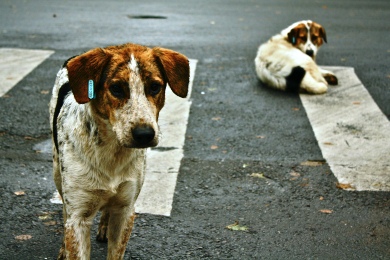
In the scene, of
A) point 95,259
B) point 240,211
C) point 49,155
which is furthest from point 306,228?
point 49,155

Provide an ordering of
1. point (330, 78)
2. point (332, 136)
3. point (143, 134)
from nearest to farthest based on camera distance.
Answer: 1. point (143, 134)
2. point (332, 136)
3. point (330, 78)

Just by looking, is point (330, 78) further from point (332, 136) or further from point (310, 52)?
point (332, 136)

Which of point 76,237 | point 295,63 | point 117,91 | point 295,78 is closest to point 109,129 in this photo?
point 117,91

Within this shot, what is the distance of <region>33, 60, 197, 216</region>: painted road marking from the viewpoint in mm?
6328

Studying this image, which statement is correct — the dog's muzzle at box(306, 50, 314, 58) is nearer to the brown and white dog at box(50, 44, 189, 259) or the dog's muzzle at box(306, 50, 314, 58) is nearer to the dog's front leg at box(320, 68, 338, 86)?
the dog's front leg at box(320, 68, 338, 86)

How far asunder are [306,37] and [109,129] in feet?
21.9

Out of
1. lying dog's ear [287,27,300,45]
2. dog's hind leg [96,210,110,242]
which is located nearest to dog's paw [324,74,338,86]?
lying dog's ear [287,27,300,45]

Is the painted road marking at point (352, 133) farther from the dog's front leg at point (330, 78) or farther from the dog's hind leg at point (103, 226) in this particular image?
the dog's hind leg at point (103, 226)

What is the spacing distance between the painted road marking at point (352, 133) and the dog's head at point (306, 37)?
2.00 ft

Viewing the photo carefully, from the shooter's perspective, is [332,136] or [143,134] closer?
[143,134]

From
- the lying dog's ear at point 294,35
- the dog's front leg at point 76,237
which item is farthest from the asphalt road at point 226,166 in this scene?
the dog's front leg at point 76,237

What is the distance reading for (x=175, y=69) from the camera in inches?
177

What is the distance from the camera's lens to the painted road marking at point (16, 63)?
9930 millimetres

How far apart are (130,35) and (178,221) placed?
7814 mm
